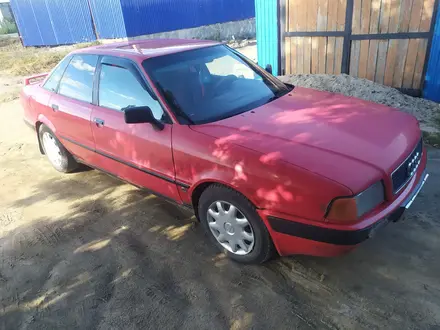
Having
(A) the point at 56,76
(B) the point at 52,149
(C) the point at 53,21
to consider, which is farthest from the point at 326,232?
(C) the point at 53,21

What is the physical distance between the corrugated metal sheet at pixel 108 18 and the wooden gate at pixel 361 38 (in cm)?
886

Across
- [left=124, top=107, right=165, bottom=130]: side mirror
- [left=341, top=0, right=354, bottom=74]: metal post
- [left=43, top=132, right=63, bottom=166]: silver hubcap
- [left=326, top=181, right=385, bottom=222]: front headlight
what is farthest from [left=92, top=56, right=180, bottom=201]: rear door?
[left=341, top=0, right=354, bottom=74]: metal post

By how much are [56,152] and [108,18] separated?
38.7ft

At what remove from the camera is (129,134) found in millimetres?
3332

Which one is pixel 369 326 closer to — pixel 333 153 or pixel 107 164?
pixel 333 153

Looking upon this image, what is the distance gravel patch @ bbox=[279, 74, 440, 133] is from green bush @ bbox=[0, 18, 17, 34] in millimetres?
30209

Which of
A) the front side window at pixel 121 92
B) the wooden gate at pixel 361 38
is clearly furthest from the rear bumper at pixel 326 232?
the wooden gate at pixel 361 38

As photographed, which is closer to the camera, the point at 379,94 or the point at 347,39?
the point at 379,94

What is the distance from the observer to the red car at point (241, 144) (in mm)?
2340

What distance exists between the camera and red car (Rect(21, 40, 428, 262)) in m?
2.34

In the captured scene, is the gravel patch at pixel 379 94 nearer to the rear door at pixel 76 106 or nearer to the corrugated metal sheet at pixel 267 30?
the corrugated metal sheet at pixel 267 30

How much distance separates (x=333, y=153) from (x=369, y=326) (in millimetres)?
1141

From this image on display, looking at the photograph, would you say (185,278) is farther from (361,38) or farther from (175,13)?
(175,13)

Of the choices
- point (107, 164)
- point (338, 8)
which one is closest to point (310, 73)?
point (338, 8)
